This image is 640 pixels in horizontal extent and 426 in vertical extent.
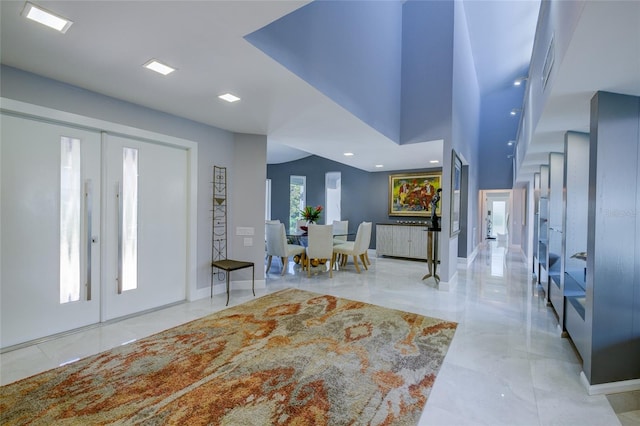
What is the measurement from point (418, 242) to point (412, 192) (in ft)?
4.68

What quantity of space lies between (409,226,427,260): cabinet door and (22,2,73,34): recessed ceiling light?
266 inches

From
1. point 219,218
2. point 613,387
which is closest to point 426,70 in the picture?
point 219,218

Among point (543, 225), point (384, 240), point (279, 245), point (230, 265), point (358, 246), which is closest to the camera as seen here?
point (230, 265)

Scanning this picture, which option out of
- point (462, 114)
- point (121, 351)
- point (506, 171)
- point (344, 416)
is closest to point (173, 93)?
point (121, 351)

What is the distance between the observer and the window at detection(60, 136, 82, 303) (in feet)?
8.93

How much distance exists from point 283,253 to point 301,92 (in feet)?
10.8

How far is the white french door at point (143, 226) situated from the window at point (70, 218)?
242 millimetres

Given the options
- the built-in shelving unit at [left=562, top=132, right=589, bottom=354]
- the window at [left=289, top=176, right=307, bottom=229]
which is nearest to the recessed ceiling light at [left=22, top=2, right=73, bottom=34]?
the built-in shelving unit at [left=562, top=132, right=589, bottom=354]

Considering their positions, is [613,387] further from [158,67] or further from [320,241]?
[158,67]

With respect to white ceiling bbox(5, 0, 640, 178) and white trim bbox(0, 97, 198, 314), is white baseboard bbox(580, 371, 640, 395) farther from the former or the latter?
white trim bbox(0, 97, 198, 314)

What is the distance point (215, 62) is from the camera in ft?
7.36

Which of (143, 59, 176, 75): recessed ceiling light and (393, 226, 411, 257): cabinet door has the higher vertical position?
(143, 59, 176, 75): recessed ceiling light

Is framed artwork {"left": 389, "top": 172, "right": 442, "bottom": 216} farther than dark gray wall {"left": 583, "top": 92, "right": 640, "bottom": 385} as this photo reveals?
Yes

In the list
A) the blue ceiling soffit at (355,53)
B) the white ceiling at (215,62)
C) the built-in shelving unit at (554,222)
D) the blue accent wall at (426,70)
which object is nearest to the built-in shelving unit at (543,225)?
the built-in shelving unit at (554,222)
